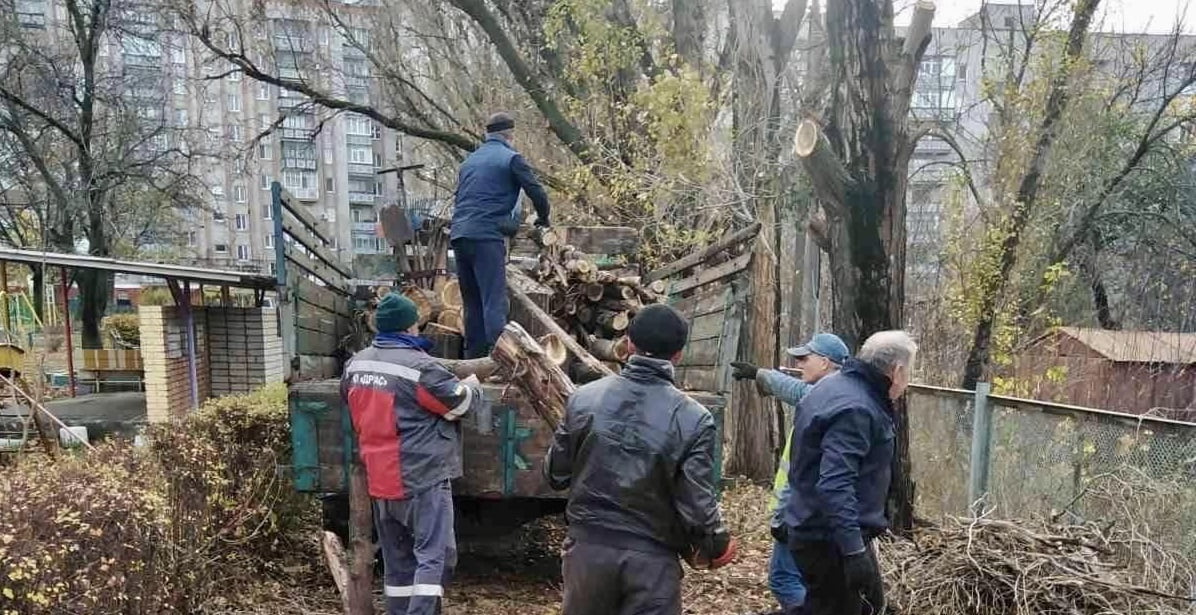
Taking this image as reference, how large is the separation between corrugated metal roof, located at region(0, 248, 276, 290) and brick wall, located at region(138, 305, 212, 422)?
0.43 metres

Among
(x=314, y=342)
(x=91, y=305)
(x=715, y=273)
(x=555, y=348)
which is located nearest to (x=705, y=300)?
(x=715, y=273)

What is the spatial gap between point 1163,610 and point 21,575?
15.6 ft

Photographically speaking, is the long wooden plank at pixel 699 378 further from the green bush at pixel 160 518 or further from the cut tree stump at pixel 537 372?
the green bush at pixel 160 518

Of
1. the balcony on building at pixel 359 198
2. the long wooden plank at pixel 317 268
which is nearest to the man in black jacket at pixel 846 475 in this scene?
the long wooden plank at pixel 317 268

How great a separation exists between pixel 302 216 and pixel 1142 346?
28.5 ft

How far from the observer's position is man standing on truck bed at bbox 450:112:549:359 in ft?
16.0

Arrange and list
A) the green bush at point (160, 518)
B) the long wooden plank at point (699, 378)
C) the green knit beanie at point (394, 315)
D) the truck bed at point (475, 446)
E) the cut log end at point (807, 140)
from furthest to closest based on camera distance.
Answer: the long wooden plank at point (699, 378), the cut log end at point (807, 140), the truck bed at point (475, 446), the green knit beanie at point (394, 315), the green bush at point (160, 518)

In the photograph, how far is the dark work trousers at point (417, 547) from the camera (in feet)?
11.6

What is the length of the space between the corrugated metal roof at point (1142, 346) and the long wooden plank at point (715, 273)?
543 centimetres

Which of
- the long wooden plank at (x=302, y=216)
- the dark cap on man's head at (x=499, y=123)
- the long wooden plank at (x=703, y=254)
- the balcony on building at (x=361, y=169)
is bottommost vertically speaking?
the long wooden plank at (x=703, y=254)

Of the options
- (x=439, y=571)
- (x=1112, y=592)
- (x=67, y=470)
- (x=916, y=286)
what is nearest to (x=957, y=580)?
(x=1112, y=592)

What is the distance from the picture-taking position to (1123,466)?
4.24 metres

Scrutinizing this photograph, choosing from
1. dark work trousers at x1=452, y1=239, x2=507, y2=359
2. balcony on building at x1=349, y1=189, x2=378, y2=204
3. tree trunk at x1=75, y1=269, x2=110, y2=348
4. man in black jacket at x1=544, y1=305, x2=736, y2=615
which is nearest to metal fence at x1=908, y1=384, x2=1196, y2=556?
man in black jacket at x1=544, y1=305, x2=736, y2=615

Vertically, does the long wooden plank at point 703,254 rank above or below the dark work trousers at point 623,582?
above
